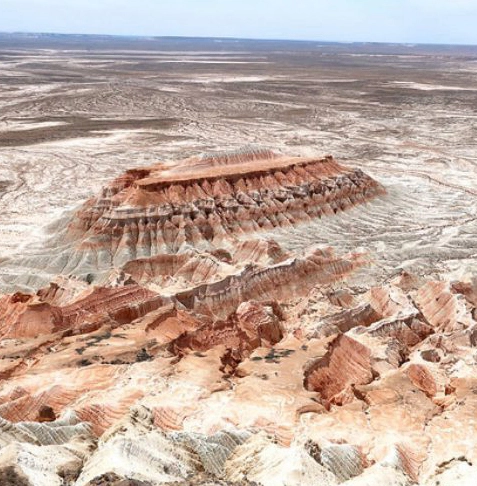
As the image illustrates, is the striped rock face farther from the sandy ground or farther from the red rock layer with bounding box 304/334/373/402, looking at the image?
the sandy ground

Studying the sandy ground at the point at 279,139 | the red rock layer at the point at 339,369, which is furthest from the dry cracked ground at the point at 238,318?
the sandy ground at the point at 279,139

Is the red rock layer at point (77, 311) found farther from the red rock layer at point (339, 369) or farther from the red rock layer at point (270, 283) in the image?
the red rock layer at point (339, 369)

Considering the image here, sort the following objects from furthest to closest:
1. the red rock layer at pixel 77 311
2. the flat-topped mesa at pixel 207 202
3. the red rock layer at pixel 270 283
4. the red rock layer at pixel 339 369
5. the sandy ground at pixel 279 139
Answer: the sandy ground at pixel 279 139 → the flat-topped mesa at pixel 207 202 → the red rock layer at pixel 270 283 → the red rock layer at pixel 77 311 → the red rock layer at pixel 339 369

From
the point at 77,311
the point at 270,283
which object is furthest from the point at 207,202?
the point at 77,311

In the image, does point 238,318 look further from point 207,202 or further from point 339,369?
point 207,202

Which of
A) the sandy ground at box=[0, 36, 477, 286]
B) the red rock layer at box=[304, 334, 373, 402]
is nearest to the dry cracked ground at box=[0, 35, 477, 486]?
the red rock layer at box=[304, 334, 373, 402]

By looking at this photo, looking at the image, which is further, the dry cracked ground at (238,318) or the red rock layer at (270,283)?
the red rock layer at (270,283)

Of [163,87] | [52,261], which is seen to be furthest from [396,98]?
[52,261]
